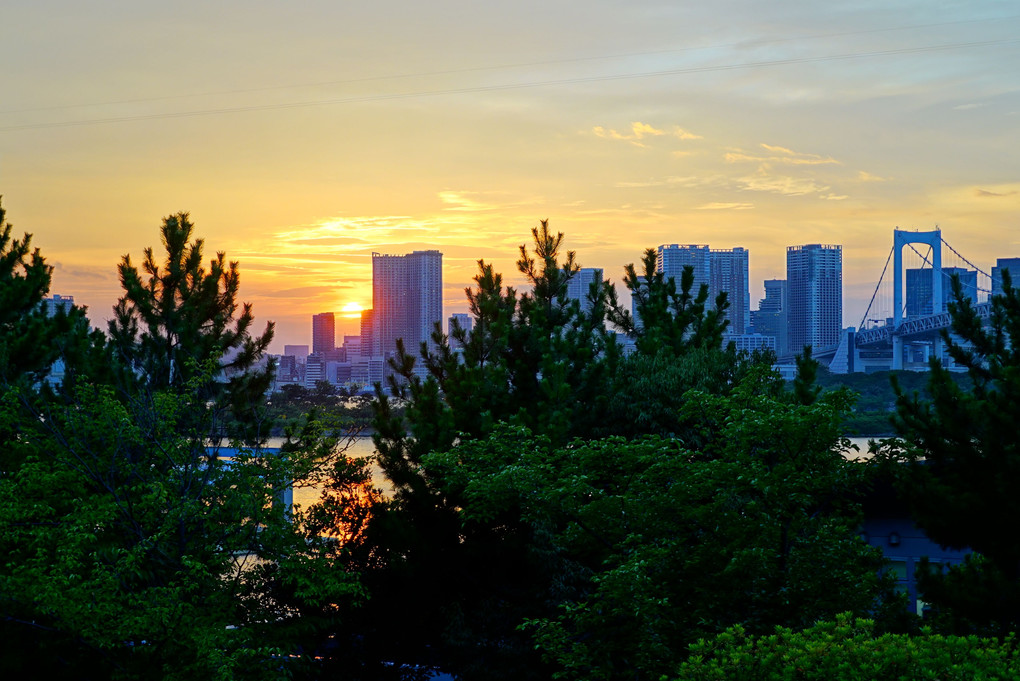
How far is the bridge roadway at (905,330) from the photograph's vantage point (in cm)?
3322

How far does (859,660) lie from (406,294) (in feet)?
187

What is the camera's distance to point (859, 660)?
20.7 feet

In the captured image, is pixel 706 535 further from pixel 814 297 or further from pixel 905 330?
pixel 814 297

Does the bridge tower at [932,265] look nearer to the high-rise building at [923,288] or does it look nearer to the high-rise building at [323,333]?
the high-rise building at [923,288]

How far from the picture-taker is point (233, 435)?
14.0 metres

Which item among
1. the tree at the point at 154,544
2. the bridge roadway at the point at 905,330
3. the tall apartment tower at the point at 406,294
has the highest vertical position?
the tall apartment tower at the point at 406,294

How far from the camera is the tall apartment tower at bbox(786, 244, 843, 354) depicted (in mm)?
74500

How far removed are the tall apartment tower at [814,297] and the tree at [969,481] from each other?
6353 cm

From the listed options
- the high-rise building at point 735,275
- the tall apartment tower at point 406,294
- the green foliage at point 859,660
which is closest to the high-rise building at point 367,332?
the tall apartment tower at point 406,294

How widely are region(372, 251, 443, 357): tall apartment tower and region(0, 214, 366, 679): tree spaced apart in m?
47.9

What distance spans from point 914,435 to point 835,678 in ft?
17.6

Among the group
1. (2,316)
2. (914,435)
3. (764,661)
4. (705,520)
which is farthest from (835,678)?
(2,316)

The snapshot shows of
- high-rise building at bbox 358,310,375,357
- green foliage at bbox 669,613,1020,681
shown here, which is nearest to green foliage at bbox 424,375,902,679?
green foliage at bbox 669,613,1020,681

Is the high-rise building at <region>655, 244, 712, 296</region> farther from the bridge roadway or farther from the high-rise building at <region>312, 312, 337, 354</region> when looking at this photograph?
the high-rise building at <region>312, 312, 337, 354</region>
